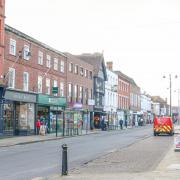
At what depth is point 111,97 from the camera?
88.2 meters

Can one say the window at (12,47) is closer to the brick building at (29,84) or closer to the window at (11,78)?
the brick building at (29,84)

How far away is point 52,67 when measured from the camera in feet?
181

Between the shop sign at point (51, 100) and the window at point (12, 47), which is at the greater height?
the window at point (12, 47)

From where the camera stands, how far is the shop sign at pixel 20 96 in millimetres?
42819

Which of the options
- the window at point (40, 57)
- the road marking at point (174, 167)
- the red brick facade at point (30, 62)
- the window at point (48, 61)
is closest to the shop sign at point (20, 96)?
the red brick facade at point (30, 62)

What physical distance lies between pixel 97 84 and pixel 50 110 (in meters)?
23.3

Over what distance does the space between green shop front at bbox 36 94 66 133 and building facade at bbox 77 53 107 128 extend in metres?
17.2

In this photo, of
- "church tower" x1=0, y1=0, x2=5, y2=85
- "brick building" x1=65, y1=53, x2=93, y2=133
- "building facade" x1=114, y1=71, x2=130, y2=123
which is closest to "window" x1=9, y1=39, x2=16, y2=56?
"church tower" x1=0, y1=0, x2=5, y2=85

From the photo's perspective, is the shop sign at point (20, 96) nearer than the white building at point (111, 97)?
Yes

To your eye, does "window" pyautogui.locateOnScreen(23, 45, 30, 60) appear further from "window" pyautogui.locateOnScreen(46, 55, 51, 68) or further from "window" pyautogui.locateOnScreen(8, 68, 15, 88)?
"window" pyautogui.locateOnScreen(46, 55, 51, 68)

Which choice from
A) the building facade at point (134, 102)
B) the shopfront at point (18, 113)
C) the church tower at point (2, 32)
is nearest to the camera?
the church tower at point (2, 32)

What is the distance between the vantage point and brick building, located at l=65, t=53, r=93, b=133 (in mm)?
61750

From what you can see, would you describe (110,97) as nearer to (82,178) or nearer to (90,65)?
(90,65)

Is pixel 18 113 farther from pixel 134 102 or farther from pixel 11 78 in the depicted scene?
pixel 134 102
